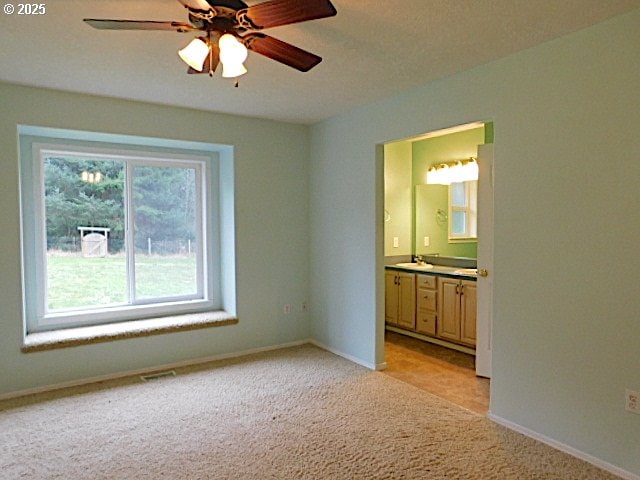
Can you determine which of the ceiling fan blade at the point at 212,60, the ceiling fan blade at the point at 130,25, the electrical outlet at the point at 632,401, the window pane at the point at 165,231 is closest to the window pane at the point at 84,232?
the window pane at the point at 165,231

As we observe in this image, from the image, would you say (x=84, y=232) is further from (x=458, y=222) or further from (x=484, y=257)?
(x=458, y=222)

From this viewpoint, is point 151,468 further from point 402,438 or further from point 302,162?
Answer: point 302,162

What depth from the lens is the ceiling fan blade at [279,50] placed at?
6.73ft

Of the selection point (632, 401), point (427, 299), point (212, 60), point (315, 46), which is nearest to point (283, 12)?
point (212, 60)

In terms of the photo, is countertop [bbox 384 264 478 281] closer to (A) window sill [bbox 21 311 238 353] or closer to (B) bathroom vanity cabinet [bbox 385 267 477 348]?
(B) bathroom vanity cabinet [bbox 385 267 477 348]

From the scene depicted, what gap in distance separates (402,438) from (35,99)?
142 inches

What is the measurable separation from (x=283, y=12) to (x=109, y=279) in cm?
337

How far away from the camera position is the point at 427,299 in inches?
189

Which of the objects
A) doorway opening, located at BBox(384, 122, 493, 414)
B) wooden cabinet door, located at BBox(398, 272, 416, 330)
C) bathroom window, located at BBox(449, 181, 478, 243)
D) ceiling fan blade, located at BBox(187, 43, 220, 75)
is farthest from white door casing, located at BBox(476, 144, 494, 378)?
ceiling fan blade, located at BBox(187, 43, 220, 75)

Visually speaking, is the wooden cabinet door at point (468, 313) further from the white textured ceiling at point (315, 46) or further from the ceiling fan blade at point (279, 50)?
the ceiling fan blade at point (279, 50)

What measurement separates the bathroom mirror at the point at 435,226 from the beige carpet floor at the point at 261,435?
215 cm

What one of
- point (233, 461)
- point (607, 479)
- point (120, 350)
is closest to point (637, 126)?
point (607, 479)

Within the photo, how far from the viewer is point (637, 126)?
2.23 m

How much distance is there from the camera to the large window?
385 cm
